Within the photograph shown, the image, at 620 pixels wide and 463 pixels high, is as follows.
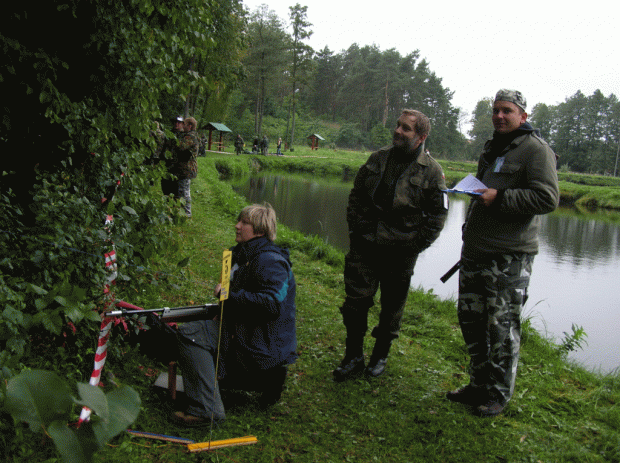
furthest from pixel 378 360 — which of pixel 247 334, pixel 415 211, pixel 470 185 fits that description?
pixel 470 185

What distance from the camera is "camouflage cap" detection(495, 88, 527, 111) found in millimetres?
3143

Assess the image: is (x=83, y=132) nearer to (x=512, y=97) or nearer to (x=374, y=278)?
(x=374, y=278)

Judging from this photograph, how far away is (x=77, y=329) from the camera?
9.50 feet

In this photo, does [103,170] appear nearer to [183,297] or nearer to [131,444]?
[131,444]

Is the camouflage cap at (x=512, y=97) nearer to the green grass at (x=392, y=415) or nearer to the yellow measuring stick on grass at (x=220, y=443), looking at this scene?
the green grass at (x=392, y=415)

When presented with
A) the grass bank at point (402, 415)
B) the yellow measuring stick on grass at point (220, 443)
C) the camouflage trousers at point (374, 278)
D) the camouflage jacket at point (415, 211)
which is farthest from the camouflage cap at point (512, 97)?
the yellow measuring stick on grass at point (220, 443)

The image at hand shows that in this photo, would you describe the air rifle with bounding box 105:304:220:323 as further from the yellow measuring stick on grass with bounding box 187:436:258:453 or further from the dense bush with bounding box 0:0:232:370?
the yellow measuring stick on grass with bounding box 187:436:258:453

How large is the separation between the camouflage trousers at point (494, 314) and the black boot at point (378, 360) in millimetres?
686

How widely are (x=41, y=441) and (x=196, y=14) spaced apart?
254 cm

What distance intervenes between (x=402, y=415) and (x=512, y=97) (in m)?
2.14

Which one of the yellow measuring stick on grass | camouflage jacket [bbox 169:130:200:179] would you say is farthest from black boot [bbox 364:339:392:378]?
camouflage jacket [bbox 169:130:200:179]

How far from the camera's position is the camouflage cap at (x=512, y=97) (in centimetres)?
314

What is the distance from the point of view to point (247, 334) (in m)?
3.00

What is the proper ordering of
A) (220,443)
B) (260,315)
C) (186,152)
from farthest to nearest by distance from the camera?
(186,152) < (260,315) < (220,443)
